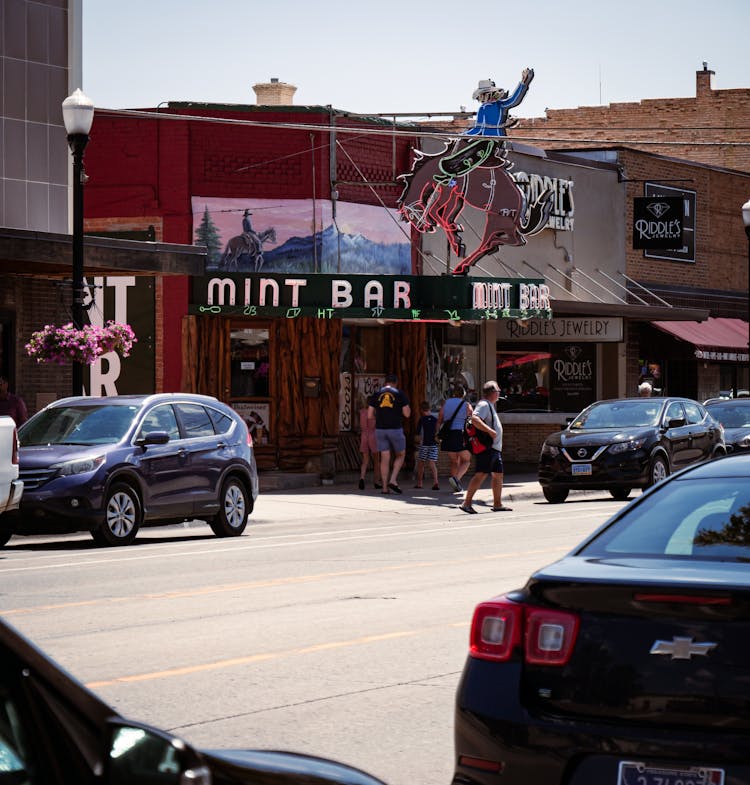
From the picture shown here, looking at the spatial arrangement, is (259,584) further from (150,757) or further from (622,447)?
(622,447)

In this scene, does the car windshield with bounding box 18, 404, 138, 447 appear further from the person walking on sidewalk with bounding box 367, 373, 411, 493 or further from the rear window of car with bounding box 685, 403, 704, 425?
the rear window of car with bounding box 685, 403, 704, 425

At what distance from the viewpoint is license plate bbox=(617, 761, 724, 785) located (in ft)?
15.4

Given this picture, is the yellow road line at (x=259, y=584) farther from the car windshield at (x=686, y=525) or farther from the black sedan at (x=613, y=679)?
the black sedan at (x=613, y=679)

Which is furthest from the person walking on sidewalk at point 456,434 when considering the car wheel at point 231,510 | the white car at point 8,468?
the white car at point 8,468

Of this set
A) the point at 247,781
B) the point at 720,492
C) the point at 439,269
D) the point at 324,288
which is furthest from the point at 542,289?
the point at 247,781

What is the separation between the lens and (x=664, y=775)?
4.73 metres

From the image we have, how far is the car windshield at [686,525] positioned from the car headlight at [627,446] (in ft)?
61.6

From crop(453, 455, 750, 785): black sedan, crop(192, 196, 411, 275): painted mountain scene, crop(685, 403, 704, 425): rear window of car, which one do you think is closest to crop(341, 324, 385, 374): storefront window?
crop(192, 196, 411, 275): painted mountain scene

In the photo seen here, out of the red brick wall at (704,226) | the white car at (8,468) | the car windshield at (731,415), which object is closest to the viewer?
the white car at (8,468)

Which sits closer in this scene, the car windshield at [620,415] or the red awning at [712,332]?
the car windshield at [620,415]

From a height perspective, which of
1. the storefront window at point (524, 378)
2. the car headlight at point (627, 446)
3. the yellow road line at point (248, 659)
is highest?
the storefront window at point (524, 378)

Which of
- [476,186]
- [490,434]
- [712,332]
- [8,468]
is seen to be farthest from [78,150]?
[712,332]

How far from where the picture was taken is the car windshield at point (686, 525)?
18.5 feet

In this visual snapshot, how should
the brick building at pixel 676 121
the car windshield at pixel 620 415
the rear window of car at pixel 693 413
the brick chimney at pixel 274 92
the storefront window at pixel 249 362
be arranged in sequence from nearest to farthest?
1. the car windshield at pixel 620 415
2. the rear window of car at pixel 693 413
3. the storefront window at pixel 249 362
4. the brick chimney at pixel 274 92
5. the brick building at pixel 676 121
